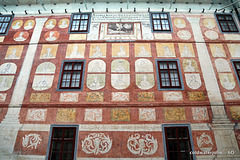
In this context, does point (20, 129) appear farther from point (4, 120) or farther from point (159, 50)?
point (159, 50)

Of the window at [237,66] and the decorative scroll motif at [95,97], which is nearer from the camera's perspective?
the decorative scroll motif at [95,97]

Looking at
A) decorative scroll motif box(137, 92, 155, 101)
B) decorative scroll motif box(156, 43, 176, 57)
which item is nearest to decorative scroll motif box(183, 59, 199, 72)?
decorative scroll motif box(156, 43, 176, 57)

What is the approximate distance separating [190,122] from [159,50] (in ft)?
12.5

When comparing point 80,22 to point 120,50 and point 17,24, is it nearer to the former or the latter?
point 120,50

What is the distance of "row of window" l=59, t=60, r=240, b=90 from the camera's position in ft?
26.1

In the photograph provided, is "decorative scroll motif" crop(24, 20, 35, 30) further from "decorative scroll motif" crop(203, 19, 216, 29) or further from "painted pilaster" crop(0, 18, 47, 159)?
"decorative scroll motif" crop(203, 19, 216, 29)

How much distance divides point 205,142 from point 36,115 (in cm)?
713

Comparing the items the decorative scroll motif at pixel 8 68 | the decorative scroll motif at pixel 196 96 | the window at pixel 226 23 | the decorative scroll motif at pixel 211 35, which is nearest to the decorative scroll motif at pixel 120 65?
the decorative scroll motif at pixel 196 96

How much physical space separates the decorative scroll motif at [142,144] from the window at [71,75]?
3281 mm

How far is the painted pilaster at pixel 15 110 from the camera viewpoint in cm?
691

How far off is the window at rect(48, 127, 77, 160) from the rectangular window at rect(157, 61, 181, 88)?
176 inches

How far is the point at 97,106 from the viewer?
7504mm

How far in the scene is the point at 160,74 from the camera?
8133 mm

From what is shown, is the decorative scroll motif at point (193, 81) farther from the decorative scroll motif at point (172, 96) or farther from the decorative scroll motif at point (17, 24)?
the decorative scroll motif at point (17, 24)
